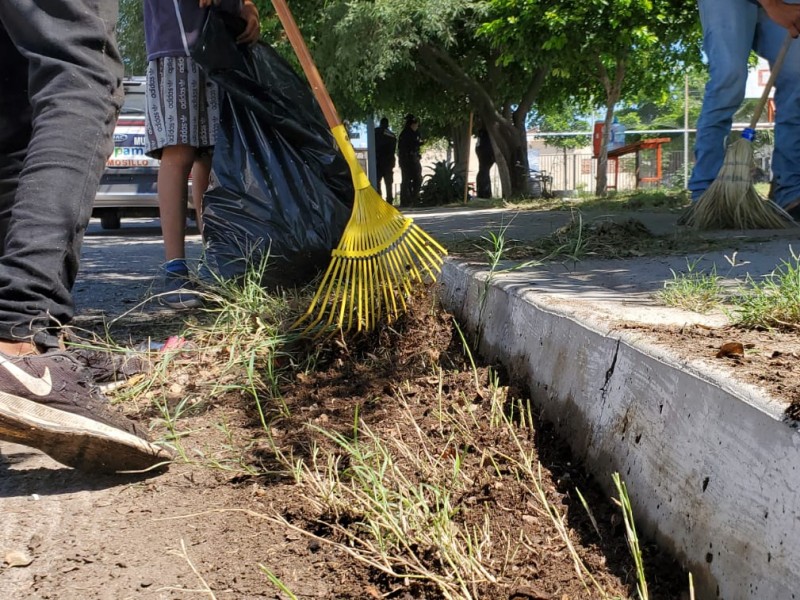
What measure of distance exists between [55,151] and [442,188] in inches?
614

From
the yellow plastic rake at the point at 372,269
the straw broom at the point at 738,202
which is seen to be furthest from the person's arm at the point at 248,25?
the straw broom at the point at 738,202

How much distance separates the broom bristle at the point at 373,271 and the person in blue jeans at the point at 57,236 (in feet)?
2.68

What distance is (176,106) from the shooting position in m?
3.73

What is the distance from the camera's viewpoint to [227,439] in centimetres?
226

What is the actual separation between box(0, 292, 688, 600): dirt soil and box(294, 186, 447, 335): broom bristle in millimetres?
324

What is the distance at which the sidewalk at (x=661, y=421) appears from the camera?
1.15 meters

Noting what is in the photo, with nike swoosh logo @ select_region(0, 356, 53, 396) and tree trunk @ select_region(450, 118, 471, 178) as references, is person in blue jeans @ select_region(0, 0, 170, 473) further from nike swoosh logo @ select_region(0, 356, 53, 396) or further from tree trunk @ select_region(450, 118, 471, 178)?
tree trunk @ select_region(450, 118, 471, 178)

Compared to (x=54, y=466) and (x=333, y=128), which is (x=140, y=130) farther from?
(x=54, y=466)

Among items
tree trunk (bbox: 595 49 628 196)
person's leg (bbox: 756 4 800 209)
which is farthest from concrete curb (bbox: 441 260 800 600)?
tree trunk (bbox: 595 49 628 196)

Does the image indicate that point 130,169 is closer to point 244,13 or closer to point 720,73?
point 244,13

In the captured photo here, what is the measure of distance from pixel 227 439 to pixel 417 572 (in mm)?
937

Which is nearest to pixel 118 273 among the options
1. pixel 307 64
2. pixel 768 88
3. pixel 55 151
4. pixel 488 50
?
pixel 307 64

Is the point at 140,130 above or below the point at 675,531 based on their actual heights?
above

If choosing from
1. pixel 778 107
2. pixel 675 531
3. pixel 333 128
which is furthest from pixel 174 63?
pixel 778 107
